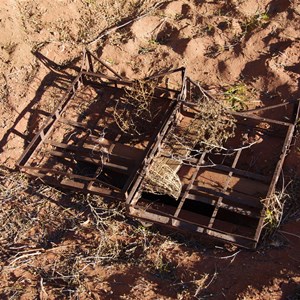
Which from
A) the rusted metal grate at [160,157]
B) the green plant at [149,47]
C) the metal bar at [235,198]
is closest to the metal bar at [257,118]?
the rusted metal grate at [160,157]

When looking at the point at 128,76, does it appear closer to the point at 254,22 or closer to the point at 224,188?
the point at 254,22

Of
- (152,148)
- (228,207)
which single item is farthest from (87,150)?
(228,207)

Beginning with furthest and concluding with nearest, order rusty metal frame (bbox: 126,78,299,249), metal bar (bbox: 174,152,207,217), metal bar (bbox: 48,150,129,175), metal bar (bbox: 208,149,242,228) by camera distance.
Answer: metal bar (bbox: 48,150,129,175) < metal bar (bbox: 174,152,207,217) < metal bar (bbox: 208,149,242,228) < rusty metal frame (bbox: 126,78,299,249)

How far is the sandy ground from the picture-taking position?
14.5 ft

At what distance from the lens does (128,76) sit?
6.21 meters

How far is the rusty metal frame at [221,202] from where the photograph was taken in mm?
4570

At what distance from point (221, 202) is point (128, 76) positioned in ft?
7.15

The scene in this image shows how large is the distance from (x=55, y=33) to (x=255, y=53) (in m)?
2.67

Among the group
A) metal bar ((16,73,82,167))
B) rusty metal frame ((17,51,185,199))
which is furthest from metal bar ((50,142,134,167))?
metal bar ((16,73,82,167))

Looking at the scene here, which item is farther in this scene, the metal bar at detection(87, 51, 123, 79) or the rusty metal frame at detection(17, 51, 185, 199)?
the metal bar at detection(87, 51, 123, 79)

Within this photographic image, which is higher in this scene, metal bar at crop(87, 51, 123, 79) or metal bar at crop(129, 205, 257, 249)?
metal bar at crop(87, 51, 123, 79)

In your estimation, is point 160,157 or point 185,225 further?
point 160,157

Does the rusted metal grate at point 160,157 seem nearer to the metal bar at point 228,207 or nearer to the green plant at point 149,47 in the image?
the metal bar at point 228,207

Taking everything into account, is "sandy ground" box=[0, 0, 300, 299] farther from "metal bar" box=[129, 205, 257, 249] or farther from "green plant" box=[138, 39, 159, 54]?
"metal bar" box=[129, 205, 257, 249]
